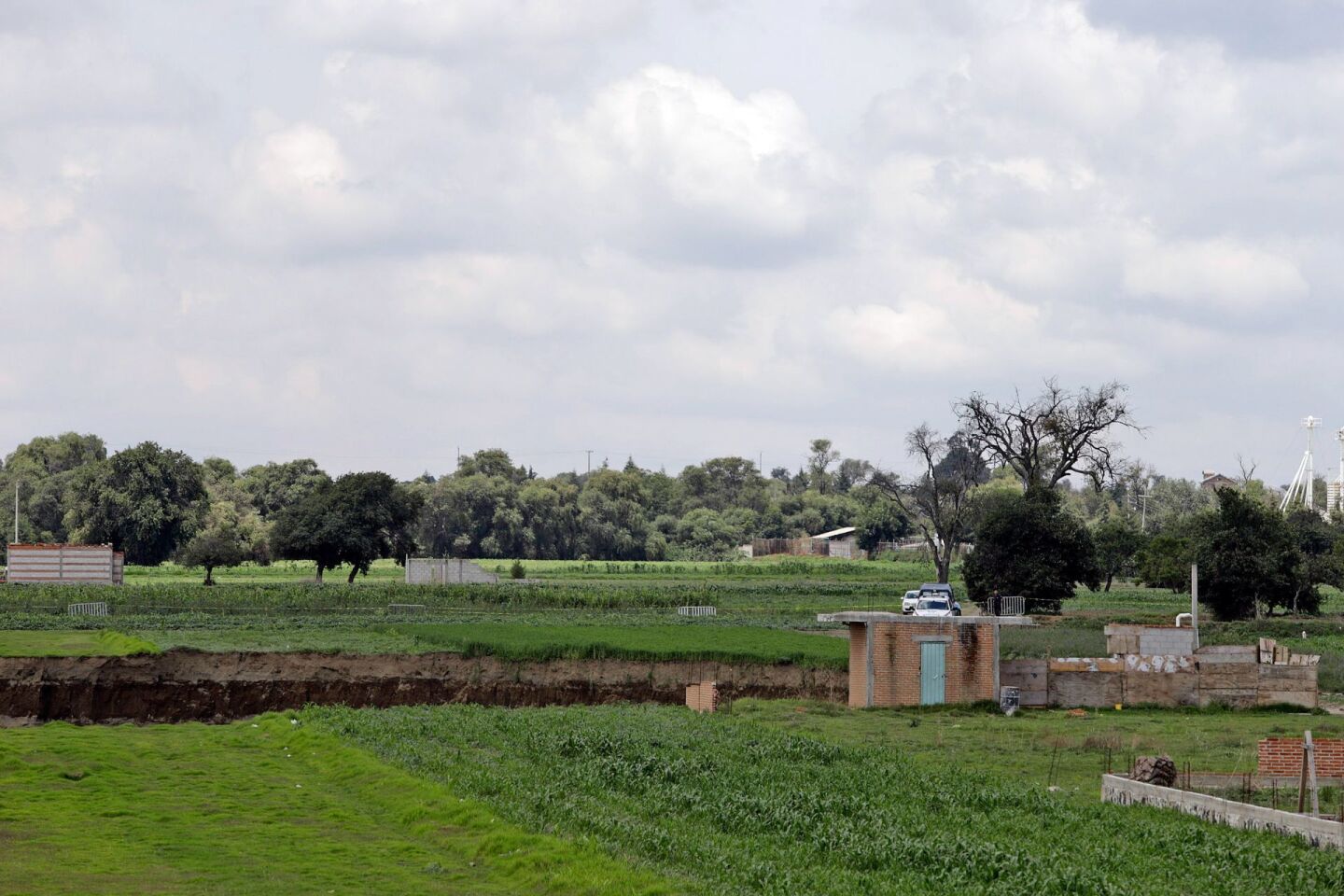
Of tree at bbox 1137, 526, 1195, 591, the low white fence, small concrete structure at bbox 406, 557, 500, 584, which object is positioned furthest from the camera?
small concrete structure at bbox 406, 557, 500, 584

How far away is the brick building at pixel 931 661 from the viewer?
42281 mm

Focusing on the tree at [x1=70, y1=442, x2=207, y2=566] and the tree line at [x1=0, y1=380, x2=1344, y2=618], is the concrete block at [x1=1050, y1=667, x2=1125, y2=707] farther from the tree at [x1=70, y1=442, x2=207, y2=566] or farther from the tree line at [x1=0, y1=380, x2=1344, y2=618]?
the tree at [x1=70, y1=442, x2=207, y2=566]

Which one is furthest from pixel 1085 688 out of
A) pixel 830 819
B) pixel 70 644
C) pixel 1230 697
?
pixel 70 644

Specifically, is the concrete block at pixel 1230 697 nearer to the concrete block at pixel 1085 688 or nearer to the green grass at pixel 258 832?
the concrete block at pixel 1085 688

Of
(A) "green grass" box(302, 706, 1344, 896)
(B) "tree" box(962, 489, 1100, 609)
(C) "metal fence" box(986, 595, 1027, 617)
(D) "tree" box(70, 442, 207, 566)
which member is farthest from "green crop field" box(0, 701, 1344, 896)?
(D) "tree" box(70, 442, 207, 566)

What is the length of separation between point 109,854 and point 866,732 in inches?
773

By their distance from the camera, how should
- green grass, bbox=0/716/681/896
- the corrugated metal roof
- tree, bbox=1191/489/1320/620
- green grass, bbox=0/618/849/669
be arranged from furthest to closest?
the corrugated metal roof
tree, bbox=1191/489/1320/620
green grass, bbox=0/618/849/669
green grass, bbox=0/716/681/896

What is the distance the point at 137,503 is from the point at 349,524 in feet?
87.7

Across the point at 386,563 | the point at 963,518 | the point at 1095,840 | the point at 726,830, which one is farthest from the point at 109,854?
the point at 386,563

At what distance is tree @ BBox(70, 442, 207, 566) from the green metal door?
86917mm

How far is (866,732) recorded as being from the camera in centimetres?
3512

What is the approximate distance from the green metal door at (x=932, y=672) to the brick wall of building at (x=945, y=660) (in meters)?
0.10

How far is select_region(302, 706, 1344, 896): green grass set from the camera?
17750mm

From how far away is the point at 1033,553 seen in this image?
77.9 metres
